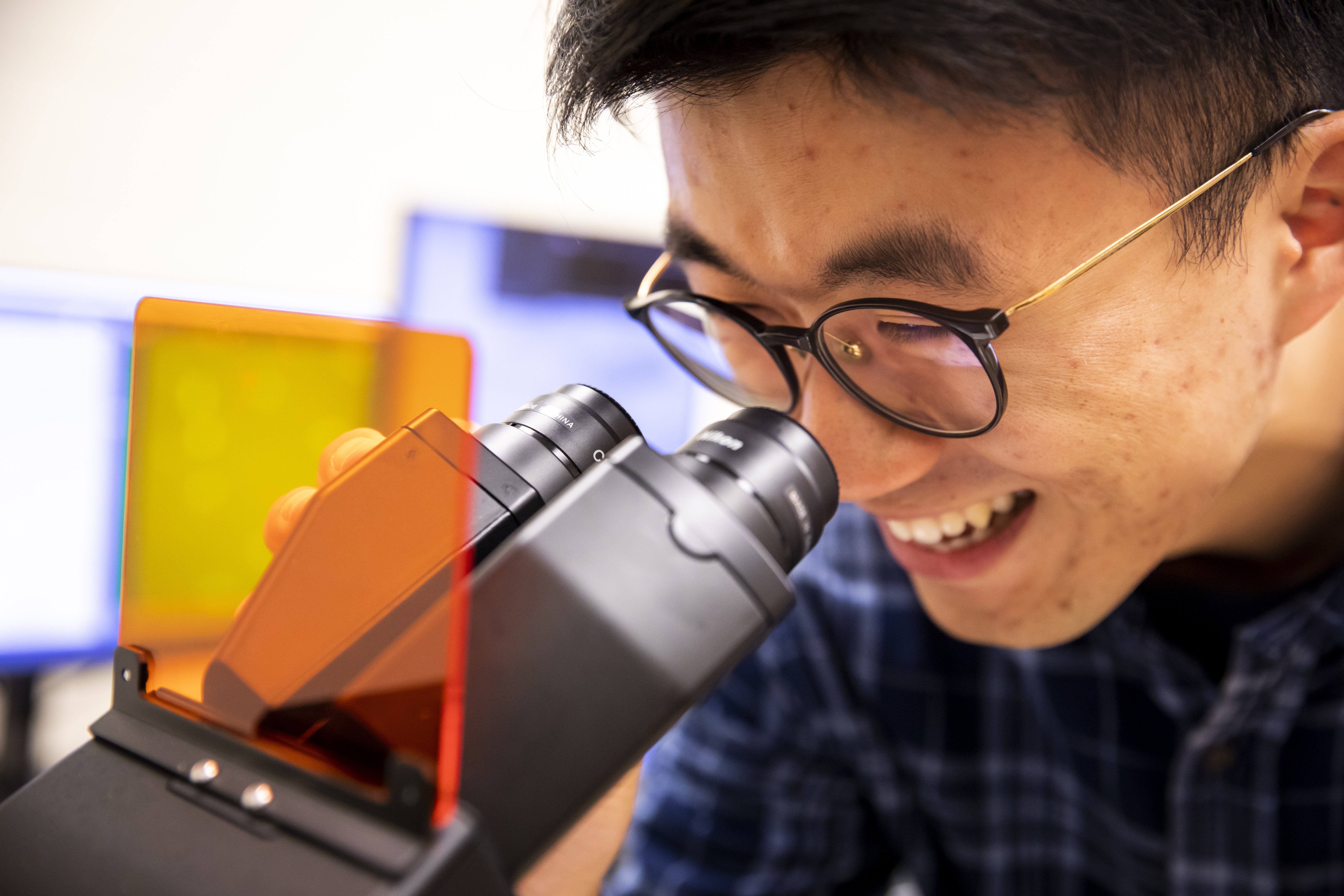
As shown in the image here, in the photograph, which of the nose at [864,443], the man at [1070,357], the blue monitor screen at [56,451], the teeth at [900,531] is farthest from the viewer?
→ the blue monitor screen at [56,451]

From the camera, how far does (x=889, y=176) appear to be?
476 mm

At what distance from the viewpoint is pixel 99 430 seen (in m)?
1.09

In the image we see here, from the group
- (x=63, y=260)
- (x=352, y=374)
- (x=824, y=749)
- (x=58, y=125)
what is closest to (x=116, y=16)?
(x=58, y=125)

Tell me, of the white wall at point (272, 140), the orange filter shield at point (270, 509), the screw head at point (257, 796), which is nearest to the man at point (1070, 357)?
the orange filter shield at point (270, 509)

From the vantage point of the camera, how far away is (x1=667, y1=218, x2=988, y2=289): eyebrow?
0.48 metres

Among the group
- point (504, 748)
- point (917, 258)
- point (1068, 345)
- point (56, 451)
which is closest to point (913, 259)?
point (917, 258)

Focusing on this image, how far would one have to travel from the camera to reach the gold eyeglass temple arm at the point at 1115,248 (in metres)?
0.50

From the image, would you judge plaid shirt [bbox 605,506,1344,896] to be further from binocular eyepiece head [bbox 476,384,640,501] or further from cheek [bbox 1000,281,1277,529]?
binocular eyepiece head [bbox 476,384,640,501]

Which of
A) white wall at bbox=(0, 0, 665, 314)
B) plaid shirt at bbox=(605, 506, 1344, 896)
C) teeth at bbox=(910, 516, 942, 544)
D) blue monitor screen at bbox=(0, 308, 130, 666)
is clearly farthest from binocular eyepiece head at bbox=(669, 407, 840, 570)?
white wall at bbox=(0, 0, 665, 314)

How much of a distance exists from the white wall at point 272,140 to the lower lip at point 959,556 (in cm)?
89

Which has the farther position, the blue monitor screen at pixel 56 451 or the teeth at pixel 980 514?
the blue monitor screen at pixel 56 451

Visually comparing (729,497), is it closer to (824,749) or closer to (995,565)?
(995,565)

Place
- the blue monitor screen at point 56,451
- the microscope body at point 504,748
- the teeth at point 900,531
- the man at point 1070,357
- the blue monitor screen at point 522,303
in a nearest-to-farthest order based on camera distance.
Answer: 1. the microscope body at point 504,748
2. the man at point 1070,357
3. the teeth at point 900,531
4. the blue monitor screen at point 56,451
5. the blue monitor screen at point 522,303

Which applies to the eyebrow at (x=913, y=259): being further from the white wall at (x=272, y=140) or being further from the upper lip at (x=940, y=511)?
the white wall at (x=272, y=140)
